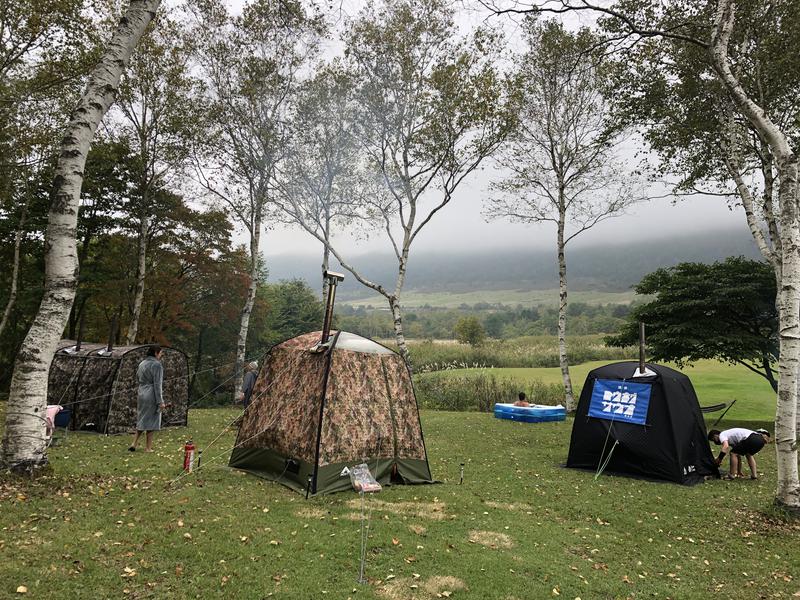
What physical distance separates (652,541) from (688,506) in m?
2.09

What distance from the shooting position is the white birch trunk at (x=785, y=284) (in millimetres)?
7145

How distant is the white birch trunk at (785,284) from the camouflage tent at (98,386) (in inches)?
531

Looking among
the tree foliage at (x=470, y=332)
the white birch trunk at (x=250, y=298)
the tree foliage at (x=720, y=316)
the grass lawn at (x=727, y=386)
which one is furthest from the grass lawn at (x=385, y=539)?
the tree foliage at (x=470, y=332)

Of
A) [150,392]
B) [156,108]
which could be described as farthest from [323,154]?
[150,392]

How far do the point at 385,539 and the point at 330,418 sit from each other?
8.09ft

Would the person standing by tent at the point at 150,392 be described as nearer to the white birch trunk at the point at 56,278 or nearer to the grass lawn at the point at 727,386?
the white birch trunk at the point at 56,278

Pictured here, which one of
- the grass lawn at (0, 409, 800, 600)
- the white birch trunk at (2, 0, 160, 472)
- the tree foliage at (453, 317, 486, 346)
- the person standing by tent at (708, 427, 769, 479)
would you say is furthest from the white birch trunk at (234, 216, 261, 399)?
the tree foliage at (453, 317, 486, 346)

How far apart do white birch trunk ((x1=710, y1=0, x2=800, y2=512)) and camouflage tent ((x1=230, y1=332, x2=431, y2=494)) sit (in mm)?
5700

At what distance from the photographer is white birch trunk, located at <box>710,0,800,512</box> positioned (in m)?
7.14

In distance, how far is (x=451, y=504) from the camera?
7.50 metres

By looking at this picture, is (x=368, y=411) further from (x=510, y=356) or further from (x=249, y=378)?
(x=510, y=356)

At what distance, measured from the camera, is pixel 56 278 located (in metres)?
6.71

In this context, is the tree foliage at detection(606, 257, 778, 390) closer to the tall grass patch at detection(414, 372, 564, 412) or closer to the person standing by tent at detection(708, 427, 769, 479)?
the tall grass patch at detection(414, 372, 564, 412)

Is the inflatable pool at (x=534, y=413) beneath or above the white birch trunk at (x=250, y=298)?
beneath
